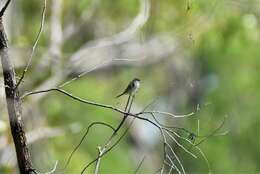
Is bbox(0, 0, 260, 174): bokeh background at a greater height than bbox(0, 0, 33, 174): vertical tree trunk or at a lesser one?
lesser

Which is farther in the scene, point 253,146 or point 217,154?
point 253,146

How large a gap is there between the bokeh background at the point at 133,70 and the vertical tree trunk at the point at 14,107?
27cm

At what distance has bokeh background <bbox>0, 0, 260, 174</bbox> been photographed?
582 centimetres

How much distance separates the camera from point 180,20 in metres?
7.29

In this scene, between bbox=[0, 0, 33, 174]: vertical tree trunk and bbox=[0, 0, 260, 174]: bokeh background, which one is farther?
bbox=[0, 0, 260, 174]: bokeh background

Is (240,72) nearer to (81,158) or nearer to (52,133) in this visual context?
(81,158)

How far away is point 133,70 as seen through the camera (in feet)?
31.6

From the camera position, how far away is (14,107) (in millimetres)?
2344

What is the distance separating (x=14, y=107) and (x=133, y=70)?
24.0 feet

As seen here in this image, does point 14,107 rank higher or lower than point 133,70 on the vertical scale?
higher

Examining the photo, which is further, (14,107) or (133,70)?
(133,70)

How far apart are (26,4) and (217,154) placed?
3.37 m

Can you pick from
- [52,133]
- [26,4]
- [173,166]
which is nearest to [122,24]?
[26,4]

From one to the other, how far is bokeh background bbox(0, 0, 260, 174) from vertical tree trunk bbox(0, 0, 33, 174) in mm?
269
